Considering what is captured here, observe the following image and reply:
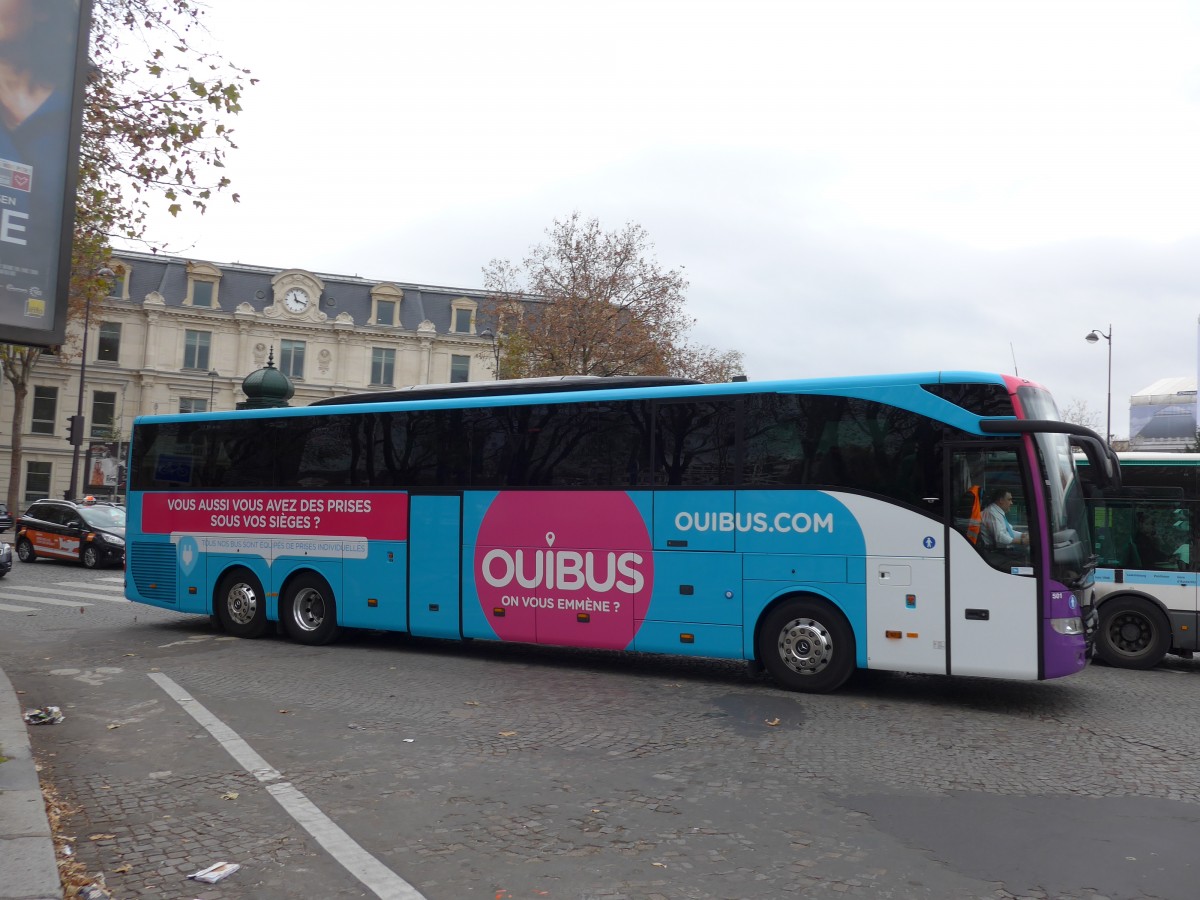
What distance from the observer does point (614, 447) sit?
37.1 feet

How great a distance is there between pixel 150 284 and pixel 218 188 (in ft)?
190

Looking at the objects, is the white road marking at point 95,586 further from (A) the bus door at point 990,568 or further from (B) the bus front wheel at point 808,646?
(A) the bus door at point 990,568

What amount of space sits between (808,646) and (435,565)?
4929 mm

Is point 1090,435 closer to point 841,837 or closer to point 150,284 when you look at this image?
point 841,837

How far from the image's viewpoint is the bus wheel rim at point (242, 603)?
46.5 ft

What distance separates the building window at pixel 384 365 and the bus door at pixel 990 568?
60.6m

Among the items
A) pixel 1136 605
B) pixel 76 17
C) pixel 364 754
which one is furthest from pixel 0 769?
pixel 1136 605

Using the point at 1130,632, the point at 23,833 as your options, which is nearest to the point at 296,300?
the point at 1130,632

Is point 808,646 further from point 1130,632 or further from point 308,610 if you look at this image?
point 308,610

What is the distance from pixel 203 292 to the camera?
64188 millimetres

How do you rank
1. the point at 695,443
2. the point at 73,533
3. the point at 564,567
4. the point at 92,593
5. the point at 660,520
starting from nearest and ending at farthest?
1. the point at 695,443
2. the point at 660,520
3. the point at 564,567
4. the point at 92,593
5. the point at 73,533

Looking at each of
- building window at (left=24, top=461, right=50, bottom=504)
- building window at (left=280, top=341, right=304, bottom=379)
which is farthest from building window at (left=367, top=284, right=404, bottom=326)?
building window at (left=24, top=461, right=50, bottom=504)

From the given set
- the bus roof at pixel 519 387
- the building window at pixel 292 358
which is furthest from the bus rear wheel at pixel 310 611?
the building window at pixel 292 358

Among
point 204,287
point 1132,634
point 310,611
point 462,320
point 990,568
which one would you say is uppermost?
point 204,287
